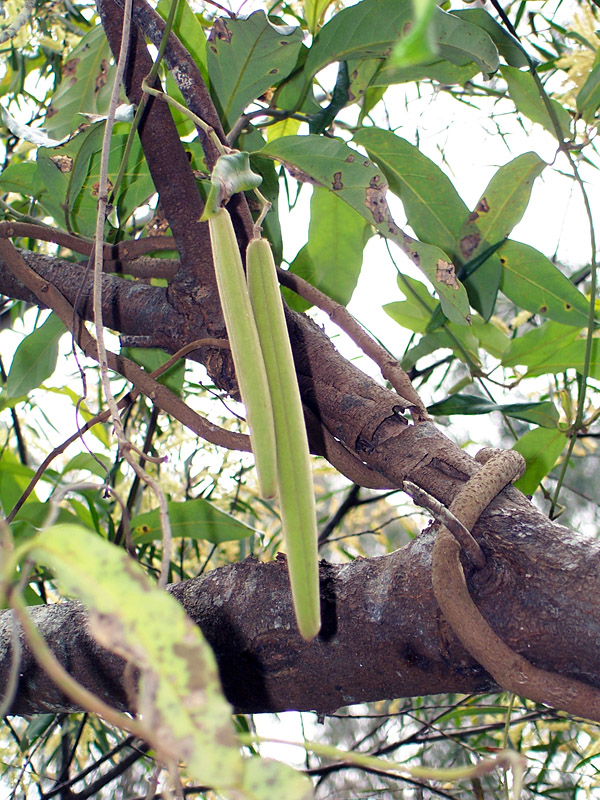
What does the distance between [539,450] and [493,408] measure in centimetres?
9

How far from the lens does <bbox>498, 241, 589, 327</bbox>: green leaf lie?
53cm

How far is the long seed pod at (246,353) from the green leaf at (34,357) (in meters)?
0.43

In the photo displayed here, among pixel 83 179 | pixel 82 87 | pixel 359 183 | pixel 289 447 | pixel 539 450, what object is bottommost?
pixel 289 447

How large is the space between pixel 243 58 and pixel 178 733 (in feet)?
1.52

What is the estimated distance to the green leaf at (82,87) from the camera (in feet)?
2.09

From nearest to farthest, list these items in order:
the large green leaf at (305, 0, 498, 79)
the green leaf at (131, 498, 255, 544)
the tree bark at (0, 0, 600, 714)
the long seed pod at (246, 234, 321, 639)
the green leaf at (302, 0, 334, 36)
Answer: the long seed pod at (246, 234, 321, 639) < the tree bark at (0, 0, 600, 714) < the large green leaf at (305, 0, 498, 79) < the green leaf at (302, 0, 334, 36) < the green leaf at (131, 498, 255, 544)

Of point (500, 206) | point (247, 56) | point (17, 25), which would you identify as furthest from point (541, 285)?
point (17, 25)

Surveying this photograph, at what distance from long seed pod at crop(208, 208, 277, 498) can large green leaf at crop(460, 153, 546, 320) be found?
1.00 ft

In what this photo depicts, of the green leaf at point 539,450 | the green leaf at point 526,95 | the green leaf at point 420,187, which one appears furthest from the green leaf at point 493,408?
the green leaf at point 526,95

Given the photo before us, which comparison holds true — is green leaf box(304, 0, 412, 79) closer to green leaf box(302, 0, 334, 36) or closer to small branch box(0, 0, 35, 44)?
green leaf box(302, 0, 334, 36)

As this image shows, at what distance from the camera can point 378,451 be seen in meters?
0.44

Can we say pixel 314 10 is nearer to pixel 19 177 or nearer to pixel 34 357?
pixel 19 177

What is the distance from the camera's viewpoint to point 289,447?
0.26 m

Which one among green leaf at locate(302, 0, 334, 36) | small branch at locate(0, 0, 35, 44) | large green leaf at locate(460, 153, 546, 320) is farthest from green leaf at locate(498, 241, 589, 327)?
small branch at locate(0, 0, 35, 44)
